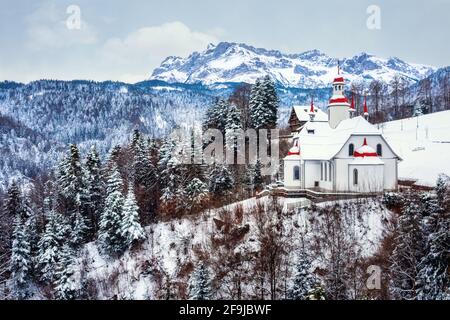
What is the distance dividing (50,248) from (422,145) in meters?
35.3

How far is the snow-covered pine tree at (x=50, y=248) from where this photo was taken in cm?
3078

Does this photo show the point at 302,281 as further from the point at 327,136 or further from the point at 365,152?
the point at 327,136

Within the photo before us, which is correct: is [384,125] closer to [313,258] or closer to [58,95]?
[313,258]

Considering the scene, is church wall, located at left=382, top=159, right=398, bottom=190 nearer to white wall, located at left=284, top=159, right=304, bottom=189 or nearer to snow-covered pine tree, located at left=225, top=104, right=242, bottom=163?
white wall, located at left=284, top=159, right=304, bottom=189

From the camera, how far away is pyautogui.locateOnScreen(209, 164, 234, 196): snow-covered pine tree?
35.9 meters

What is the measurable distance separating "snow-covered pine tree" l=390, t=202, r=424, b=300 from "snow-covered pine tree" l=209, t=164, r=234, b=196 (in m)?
17.4

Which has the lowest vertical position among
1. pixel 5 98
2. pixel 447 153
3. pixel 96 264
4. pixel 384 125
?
pixel 96 264

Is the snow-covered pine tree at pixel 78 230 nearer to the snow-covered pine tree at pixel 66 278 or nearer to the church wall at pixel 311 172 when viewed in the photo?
the snow-covered pine tree at pixel 66 278

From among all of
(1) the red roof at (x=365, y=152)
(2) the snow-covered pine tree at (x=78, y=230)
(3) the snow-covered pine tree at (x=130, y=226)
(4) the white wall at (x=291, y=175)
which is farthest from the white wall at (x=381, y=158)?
(2) the snow-covered pine tree at (x=78, y=230)

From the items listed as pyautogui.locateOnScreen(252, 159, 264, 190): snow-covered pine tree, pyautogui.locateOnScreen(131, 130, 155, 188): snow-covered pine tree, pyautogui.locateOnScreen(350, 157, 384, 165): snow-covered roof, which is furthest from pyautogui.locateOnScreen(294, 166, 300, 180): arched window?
pyautogui.locateOnScreen(131, 130, 155, 188): snow-covered pine tree

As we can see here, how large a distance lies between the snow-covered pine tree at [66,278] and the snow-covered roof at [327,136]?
18265mm

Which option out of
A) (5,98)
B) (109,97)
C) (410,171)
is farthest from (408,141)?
(109,97)

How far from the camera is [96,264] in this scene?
3300 cm
